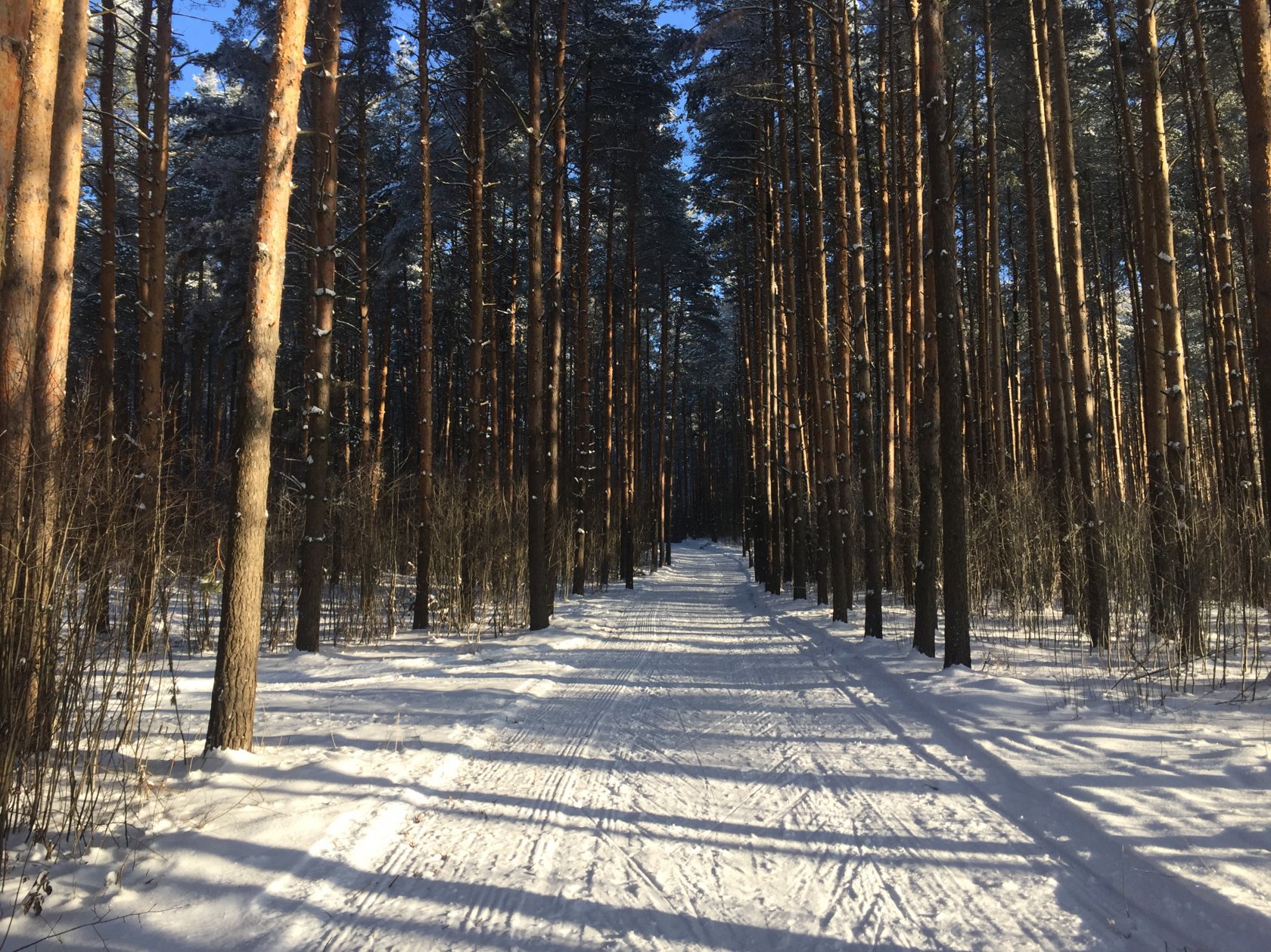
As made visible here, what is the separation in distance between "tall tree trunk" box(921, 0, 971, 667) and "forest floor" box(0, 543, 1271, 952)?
104 centimetres

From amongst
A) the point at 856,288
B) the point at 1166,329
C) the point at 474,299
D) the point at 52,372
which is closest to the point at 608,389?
the point at 474,299

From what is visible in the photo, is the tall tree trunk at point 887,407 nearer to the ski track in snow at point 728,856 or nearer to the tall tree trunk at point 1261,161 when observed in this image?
the tall tree trunk at point 1261,161

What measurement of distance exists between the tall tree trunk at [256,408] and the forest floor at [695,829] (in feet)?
1.57

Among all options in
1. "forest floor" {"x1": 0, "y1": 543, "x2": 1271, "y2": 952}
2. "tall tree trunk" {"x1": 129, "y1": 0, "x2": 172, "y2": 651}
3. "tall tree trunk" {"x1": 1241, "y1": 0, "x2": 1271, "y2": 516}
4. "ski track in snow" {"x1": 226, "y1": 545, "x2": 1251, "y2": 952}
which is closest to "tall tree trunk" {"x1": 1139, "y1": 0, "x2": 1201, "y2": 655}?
"tall tree trunk" {"x1": 1241, "y1": 0, "x2": 1271, "y2": 516}

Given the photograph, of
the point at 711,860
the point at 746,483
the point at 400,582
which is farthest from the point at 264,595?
the point at 746,483

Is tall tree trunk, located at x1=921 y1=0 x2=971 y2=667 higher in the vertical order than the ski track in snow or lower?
higher

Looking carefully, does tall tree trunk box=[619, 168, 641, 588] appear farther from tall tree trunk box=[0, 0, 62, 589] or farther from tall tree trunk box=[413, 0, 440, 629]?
tall tree trunk box=[0, 0, 62, 589]

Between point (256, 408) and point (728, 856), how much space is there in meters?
4.04

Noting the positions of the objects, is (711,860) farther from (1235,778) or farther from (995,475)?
(995,475)

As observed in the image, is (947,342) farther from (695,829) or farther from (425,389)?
(425,389)

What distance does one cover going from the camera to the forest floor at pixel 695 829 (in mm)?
2834

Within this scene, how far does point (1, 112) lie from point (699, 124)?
756 inches

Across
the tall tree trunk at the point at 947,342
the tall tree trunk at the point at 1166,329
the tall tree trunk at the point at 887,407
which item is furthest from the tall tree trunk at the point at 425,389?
the tall tree trunk at the point at 1166,329

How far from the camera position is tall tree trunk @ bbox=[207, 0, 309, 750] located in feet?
15.7
